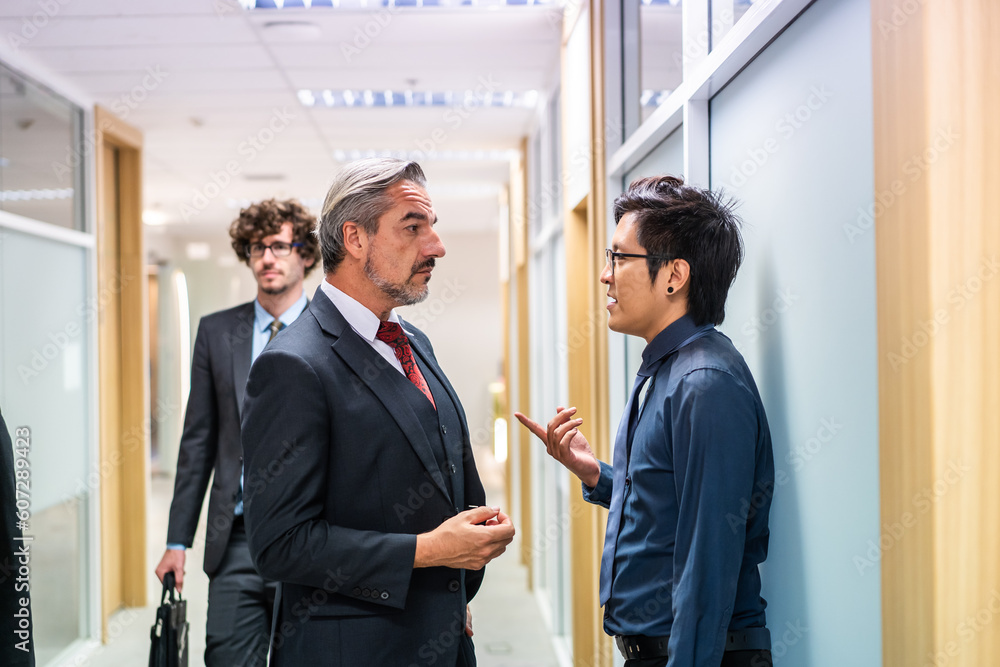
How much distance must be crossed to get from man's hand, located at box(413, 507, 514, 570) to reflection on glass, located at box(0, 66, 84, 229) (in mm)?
3101

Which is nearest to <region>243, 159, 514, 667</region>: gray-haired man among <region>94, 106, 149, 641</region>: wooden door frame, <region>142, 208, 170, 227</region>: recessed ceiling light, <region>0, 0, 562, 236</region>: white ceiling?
<region>0, 0, 562, 236</region>: white ceiling

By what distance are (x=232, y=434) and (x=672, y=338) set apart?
4.78 feet

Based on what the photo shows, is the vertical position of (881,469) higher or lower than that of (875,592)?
higher

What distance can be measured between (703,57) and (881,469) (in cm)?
117

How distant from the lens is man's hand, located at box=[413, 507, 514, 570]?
136 centimetres

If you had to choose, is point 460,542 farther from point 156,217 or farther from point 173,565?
point 156,217

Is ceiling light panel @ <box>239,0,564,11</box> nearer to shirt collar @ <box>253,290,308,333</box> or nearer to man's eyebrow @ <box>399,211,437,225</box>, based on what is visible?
shirt collar @ <box>253,290,308,333</box>

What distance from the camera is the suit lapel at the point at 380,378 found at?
1.42m

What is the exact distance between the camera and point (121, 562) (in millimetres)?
5035

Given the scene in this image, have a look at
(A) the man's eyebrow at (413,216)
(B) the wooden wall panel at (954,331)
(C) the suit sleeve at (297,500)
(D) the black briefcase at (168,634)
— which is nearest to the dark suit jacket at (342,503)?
(C) the suit sleeve at (297,500)

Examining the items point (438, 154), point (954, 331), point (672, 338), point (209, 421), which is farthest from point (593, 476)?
point (438, 154)

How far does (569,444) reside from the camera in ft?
5.70

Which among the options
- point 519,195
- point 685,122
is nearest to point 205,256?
point 519,195

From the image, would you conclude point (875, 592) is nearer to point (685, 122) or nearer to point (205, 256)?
point (685, 122)
